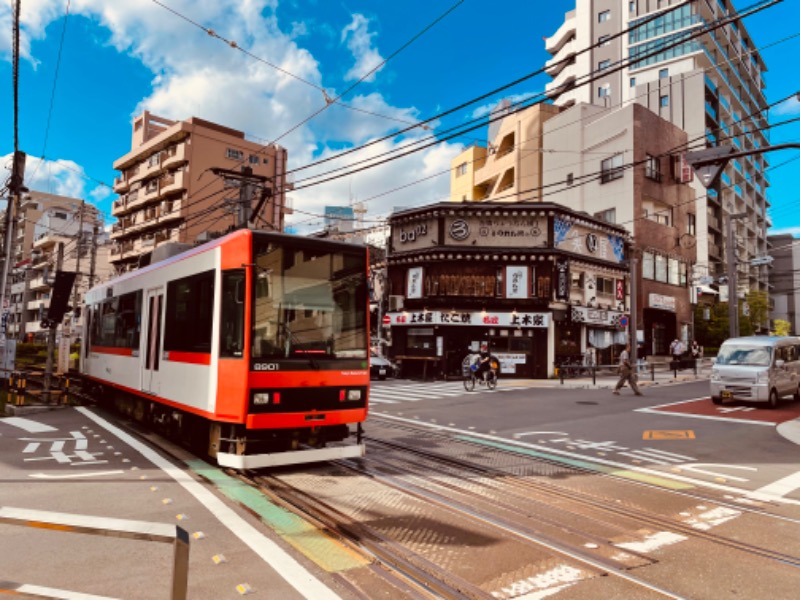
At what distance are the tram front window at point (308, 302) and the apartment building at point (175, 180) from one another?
38.7 meters

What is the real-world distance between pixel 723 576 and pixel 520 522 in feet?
6.32

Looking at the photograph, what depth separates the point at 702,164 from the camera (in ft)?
34.2

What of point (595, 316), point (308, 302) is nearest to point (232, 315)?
point (308, 302)

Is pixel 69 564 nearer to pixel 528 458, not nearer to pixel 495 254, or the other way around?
pixel 528 458

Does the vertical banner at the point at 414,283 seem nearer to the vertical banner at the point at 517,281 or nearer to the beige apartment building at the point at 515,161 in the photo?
the vertical banner at the point at 517,281

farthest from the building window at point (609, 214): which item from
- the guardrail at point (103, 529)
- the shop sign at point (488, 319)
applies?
the guardrail at point (103, 529)

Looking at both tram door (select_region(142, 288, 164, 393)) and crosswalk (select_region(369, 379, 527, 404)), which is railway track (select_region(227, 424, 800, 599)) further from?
crosswalk (select_region(369, 379, 527, 404))

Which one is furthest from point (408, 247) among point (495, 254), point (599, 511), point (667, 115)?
point (667, 115)

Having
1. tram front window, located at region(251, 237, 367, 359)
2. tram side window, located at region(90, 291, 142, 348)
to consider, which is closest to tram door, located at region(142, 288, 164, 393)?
tram side window, located at region(90, 291, 142, 348)

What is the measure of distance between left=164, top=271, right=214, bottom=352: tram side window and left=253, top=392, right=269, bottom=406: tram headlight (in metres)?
1.08

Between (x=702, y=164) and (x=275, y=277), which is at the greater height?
(x=702, y=164)

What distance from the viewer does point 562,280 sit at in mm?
31875

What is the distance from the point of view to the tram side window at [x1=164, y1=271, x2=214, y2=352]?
784cm

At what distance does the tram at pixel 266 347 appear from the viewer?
732cm
